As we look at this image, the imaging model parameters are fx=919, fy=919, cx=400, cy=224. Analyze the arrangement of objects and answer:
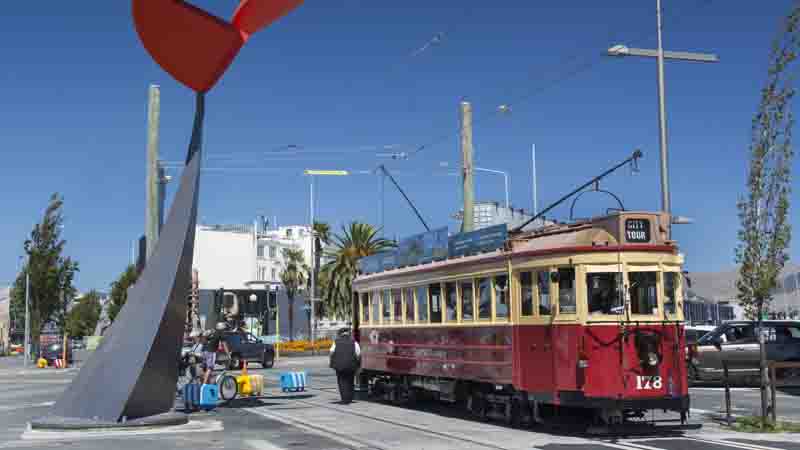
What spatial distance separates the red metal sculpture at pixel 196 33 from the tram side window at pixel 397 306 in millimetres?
6070

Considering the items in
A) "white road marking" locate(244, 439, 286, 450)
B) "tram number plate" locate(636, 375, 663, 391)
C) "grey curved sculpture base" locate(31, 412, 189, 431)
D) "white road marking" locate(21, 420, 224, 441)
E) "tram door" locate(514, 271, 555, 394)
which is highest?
→ "tram door" locate(514, 271, 555, 394)

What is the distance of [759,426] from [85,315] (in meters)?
105

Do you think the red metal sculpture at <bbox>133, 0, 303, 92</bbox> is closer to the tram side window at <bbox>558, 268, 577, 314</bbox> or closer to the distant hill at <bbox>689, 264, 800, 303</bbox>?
the tram side window at <bbox>558, 268, 577, 314</bbox>

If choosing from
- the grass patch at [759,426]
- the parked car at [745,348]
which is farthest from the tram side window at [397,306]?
the parked car at [745,348]

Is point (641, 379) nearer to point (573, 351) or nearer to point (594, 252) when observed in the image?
point (573, 351)

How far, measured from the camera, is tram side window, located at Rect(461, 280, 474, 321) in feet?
53.1

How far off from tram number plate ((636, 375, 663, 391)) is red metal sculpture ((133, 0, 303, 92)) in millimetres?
8605

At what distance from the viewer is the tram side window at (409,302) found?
742 inches

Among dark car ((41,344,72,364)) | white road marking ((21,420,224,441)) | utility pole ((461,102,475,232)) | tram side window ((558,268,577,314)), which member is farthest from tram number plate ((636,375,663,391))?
dark car ((41,344,72,364))

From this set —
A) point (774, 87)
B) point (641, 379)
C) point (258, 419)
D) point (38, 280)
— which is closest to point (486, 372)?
point (641, 379)

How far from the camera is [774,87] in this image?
1515 centimetres

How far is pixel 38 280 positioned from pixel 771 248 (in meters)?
44.2

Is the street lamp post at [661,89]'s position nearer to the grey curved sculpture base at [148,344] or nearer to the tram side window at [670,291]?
the tram side window at [670,291]

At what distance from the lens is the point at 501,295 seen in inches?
597
